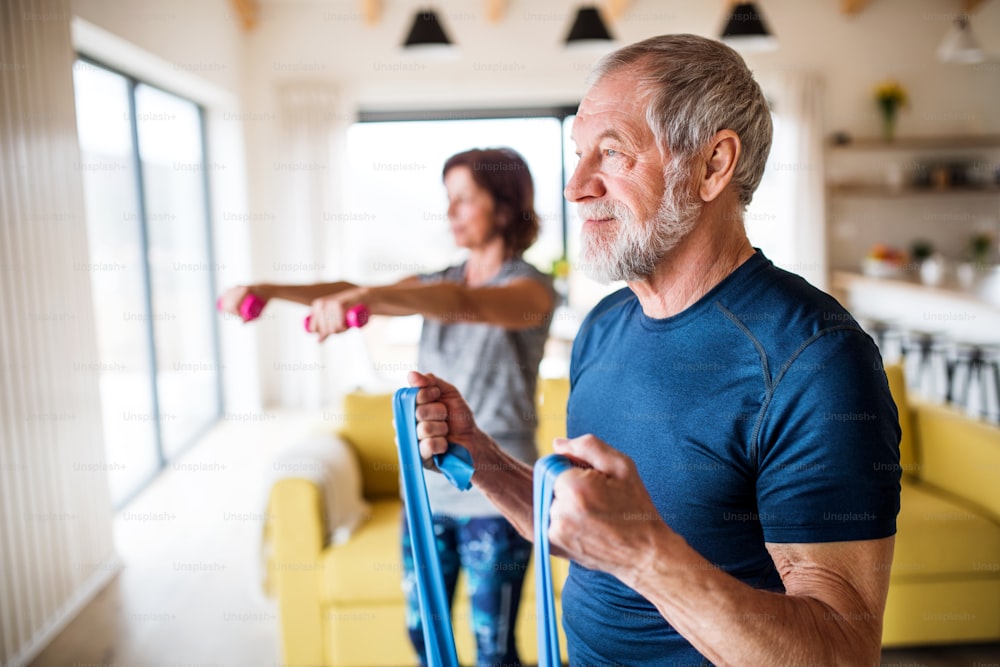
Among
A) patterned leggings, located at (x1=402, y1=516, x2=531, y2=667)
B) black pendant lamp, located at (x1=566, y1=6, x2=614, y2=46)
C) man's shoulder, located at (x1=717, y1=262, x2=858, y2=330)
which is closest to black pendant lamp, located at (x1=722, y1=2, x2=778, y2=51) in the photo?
black pendant lamp, located at (x1=566, y1=6, x2=614, y2=46)

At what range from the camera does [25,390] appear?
278 centimetres

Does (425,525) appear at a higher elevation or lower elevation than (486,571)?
higher

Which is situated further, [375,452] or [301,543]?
[375,452]

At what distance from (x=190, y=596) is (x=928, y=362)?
14.4 feet

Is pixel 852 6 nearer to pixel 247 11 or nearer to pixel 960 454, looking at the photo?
pixel 247 11

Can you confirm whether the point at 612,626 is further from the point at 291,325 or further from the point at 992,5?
the point at 992,5

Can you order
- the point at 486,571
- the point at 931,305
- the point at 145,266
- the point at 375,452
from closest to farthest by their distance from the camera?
the point at 486,571, the point at 375,452, the point at 145,266, the point at 931,305

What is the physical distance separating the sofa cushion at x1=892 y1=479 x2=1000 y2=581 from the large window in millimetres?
3049

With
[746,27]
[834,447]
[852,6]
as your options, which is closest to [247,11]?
[746,27]

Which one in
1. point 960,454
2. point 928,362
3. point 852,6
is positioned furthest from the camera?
point 852,6

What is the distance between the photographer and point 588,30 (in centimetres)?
437

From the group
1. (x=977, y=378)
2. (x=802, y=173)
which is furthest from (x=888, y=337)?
(x=802, y=173)

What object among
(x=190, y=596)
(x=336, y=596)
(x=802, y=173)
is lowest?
(x=190, y=596)

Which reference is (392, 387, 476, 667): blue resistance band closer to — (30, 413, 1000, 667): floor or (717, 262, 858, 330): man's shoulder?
(717, 262, 858, 330): man's shoulder
